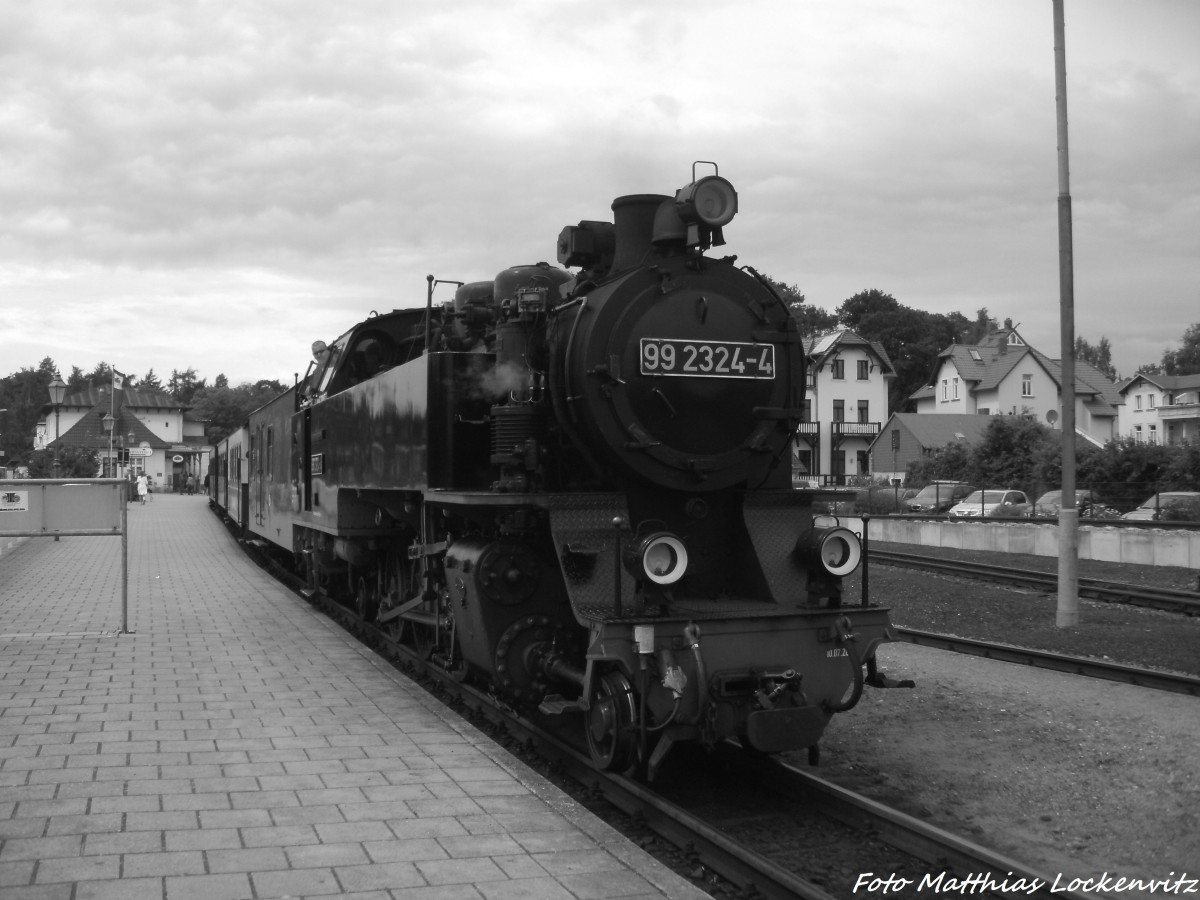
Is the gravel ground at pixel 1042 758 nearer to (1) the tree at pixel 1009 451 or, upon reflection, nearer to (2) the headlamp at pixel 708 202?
(2) the headlamp at pixel 708 202

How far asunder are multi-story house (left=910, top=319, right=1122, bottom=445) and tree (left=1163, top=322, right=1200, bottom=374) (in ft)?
151

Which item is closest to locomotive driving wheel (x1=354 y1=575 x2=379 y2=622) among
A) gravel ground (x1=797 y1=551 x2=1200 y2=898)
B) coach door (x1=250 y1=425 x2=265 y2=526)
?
gravel ground (x1=797 y1=551 x2=1200 y2=898)

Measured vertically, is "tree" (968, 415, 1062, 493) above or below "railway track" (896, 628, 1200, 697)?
above

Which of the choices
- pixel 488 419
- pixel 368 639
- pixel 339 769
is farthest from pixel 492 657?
pixel 368 639

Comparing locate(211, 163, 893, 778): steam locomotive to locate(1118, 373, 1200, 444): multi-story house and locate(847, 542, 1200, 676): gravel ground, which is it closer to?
Answer: locate(847, 542, 1200, 676): gravel ground

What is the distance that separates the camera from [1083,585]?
1608cm

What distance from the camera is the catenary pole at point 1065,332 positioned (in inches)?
501

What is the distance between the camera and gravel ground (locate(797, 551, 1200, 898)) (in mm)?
5633

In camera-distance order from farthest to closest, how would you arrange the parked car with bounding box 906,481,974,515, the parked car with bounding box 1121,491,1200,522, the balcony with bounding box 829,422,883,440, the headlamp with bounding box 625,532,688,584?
the balcony with bounding box 829,422,883,440
the parked car with bounding box 906,481,974,515
the parked car with bounding box 1121,491,1200,522
the headlamp with bounding box 625,532,688,584

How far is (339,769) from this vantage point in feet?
20.5

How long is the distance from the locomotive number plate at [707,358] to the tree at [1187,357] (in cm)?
11516

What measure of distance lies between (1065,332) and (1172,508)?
15105 mm

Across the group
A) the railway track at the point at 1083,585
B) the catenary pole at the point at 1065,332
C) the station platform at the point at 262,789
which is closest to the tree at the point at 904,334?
the railway track at the point at 1083,585

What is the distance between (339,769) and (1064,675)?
21.8 ft
